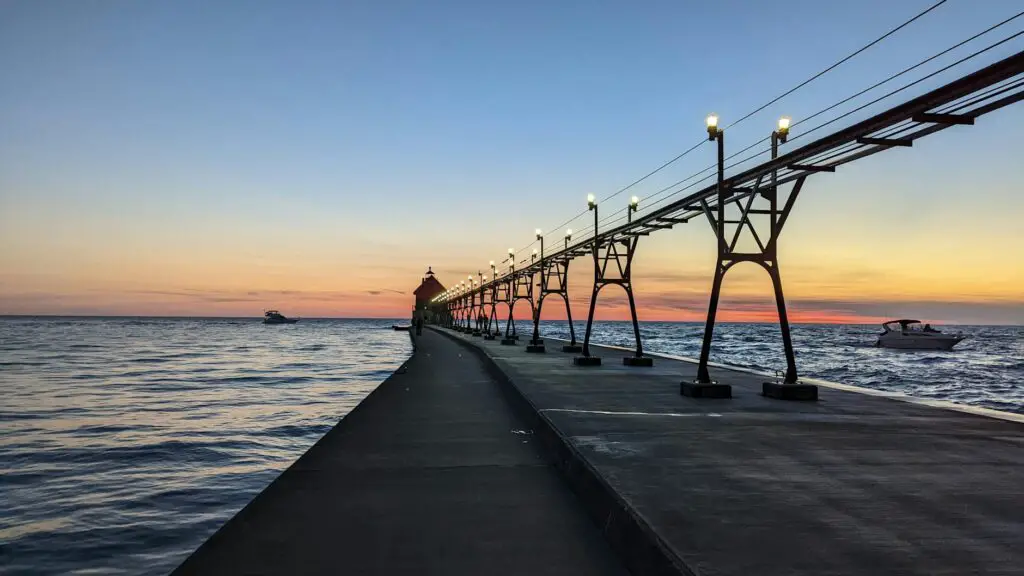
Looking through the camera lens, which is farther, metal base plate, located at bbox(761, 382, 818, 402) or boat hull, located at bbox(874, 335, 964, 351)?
boat hull, located at bbox(874, 335, 964, 351)

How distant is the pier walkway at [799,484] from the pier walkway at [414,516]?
49 centimetres

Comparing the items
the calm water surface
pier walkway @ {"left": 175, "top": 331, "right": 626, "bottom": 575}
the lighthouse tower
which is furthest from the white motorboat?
the lighthouse tower

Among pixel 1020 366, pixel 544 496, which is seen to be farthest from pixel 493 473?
pixel 1020 366

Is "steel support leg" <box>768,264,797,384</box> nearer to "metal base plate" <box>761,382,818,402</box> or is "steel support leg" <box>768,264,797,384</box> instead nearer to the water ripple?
"metal base plate" <box>761,382,818,402</box>

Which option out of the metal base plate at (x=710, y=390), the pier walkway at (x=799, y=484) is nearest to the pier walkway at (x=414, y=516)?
the pier walkway at (x=799, y=484)

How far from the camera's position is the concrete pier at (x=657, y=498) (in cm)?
498

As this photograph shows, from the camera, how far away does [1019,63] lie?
26.1 ft

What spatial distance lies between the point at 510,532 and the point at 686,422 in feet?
17.3

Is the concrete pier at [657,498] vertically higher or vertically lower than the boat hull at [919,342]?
higher

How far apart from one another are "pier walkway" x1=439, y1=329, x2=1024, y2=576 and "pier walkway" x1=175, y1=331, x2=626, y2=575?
490 mm

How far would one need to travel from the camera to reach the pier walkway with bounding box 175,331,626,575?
581cm

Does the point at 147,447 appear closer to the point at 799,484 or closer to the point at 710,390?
the point at 710,390

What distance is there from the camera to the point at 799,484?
669cm

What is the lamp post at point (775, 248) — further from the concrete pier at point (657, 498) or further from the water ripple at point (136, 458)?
the water ripple at point (136, 458)
